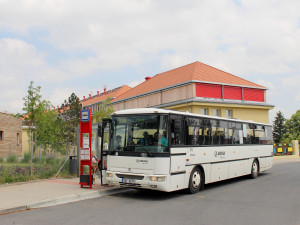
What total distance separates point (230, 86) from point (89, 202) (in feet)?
86.3

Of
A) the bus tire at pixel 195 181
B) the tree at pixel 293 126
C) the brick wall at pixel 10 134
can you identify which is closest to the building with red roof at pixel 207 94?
the brick wall at pixel 10 134

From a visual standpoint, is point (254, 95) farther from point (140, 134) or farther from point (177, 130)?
point (140, 134)

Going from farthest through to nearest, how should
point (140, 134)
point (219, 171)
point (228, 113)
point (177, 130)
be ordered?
1. point (228, 113)
2. point (219, 171)
3. point (177, 130)
4. point (140, 134)

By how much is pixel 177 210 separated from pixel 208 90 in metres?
23.9

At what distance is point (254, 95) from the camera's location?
35281 millimetres

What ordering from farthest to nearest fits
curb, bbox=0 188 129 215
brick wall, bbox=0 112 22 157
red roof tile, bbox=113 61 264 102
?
brick wall, bbox=0 112 22 157
red roof tile, bbox=113 61 264 102
curb, bbox=0 188 129 215

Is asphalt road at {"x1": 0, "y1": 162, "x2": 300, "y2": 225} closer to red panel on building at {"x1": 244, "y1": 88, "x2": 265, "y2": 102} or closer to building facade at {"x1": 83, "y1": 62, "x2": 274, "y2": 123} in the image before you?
building facade at {"x1": 83, "y1": 62, "x2": 274, "y2": 123}

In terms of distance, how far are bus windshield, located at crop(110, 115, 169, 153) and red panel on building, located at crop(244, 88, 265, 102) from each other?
26170 mm

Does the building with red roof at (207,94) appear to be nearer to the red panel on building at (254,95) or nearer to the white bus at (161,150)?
the red panel on building at (254,95)

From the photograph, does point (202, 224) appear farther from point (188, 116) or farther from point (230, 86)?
point (230, 86)

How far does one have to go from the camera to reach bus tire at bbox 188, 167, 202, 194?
36.3ft

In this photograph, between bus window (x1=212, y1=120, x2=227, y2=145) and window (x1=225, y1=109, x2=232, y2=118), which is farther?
window (x1=225, y1=109, x2=232, y2=118)

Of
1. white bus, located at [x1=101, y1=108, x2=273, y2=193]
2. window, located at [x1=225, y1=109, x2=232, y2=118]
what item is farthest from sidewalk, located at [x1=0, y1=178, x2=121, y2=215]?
window, located at [x1=225, y1=109, x2=232, y2=118]

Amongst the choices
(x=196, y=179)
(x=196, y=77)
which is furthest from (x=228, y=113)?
(x=196, y=179)
